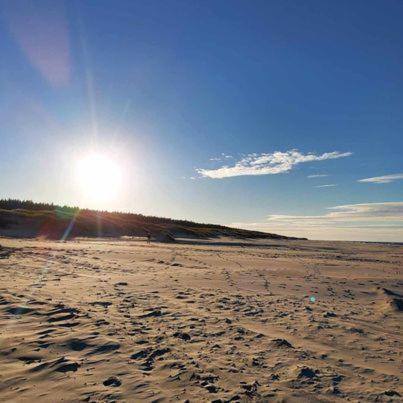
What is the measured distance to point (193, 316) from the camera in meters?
8.73

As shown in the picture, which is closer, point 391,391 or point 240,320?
point 391,391

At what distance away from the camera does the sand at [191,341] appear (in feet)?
17.1

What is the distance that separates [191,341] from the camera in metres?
→ 7.07

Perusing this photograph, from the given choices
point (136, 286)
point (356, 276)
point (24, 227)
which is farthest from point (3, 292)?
point (24, 227)

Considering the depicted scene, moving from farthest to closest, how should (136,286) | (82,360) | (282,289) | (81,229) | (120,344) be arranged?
(81,229)
(282,289)
(136,286)
(120,344)
(82,360)

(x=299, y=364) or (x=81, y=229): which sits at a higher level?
(x=81, y=229)

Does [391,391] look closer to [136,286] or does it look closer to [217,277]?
[136,286]

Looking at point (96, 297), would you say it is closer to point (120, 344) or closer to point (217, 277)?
point (120, 344)

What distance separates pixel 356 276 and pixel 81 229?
31.0 metres

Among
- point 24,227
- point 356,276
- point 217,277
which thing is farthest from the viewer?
point 24,227

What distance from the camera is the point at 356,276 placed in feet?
57.1

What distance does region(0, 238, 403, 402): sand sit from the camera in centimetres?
520

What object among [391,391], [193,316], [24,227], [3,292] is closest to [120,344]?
[193,316]

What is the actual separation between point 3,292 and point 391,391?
9169 mm
